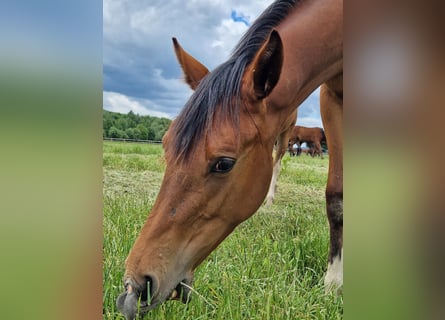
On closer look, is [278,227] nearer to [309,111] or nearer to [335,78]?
[309,111]

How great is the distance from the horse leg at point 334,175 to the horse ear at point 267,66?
1.10 ft

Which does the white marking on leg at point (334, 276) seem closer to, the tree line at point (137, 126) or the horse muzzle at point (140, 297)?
the horse muzzle at point (140, 297)

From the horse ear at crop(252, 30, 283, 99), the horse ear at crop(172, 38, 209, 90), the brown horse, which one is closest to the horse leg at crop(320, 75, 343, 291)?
the brown horse

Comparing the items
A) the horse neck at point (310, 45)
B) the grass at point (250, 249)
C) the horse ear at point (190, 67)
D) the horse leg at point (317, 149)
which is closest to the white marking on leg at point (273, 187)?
the grass at point (250, 249)

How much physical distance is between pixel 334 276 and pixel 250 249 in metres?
0.30

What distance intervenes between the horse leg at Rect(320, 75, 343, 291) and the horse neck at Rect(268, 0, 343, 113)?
0.10 meters

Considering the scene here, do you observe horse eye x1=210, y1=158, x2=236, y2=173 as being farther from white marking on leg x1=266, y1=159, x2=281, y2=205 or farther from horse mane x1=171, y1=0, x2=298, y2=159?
white marking on leg x1=266, y1=159, x2=281, y2=205

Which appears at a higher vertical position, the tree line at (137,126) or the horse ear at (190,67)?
the horse ear at (190,67)

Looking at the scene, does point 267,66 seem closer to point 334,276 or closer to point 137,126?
point 137,126

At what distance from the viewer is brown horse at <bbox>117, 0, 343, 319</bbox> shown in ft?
3.05

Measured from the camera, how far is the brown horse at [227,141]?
929 mm

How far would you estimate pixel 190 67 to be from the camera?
1.12 m

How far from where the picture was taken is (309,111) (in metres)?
1.24
